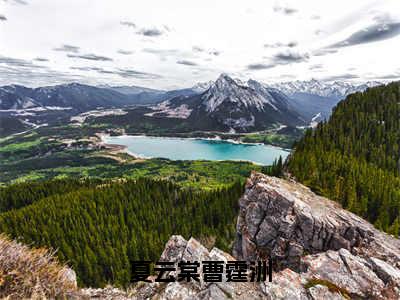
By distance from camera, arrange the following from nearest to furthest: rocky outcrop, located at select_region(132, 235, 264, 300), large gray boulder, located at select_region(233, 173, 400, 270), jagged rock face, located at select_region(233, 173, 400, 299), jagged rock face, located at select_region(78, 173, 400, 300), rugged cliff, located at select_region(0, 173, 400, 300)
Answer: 1. rocky outcrop, located at select_region(132, 235, 264, 300)
2. rugged cliff, located at select_region(0, 173, 400, 300)
3. jagged rock face, located at select_region(78, 173, 400, 300)
4. jagged rock face, located at select_region(233, 173, 400, 299)
5. large gray boulder, located at select_region(233, 173, 400, 270)

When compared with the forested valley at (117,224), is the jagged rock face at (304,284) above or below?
above

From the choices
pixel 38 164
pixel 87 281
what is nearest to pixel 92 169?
pixel 38 164

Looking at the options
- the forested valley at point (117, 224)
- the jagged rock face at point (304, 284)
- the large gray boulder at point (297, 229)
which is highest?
the jagged rock face at point (304, 284)

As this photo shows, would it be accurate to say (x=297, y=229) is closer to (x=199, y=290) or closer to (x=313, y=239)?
(x=313, y=239)

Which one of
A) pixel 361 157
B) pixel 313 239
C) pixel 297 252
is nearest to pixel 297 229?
pixel 313 239

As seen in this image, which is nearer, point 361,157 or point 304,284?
point 304,284

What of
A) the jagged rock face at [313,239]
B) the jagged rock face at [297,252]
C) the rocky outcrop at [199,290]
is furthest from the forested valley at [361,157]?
the rocky outcrop at [199,290]

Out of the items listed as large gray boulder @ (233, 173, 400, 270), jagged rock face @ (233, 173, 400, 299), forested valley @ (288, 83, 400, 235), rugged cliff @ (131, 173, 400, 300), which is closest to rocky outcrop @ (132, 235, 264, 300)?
rugged cliff @ (131, 173, 400, 300)

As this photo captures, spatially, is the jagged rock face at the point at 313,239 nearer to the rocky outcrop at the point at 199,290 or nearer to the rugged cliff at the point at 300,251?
the rugged cliff at the point at 300,251

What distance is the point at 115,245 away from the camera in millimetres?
49281

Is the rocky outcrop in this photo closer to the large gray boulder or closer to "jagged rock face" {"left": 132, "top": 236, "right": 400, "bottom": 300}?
"jagged rock face" {"left": 132, "top": 236, "right": 400, "bottom": 300}

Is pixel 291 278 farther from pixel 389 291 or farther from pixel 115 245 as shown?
pixel 115 245

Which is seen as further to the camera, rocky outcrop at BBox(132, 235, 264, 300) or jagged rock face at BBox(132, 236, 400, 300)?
jagged rock face at BBox(132, 236, 400, 300)

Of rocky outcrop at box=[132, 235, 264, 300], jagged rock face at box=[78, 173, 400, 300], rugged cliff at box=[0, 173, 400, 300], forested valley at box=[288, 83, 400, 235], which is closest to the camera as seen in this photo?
rocky outcrop at box=[132, 235, 264, 300]
